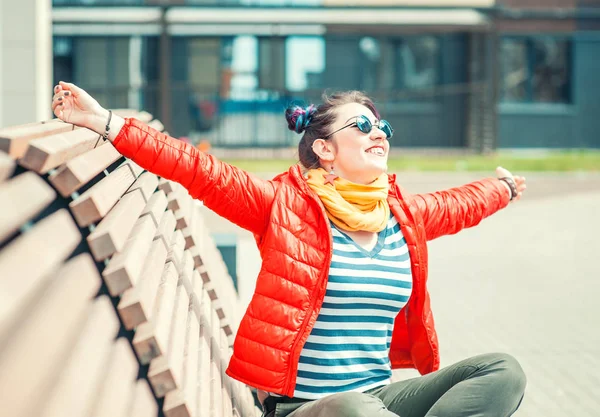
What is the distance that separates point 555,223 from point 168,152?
966cm

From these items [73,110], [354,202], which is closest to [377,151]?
[354,202]

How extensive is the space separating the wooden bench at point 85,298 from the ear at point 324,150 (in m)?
0.63

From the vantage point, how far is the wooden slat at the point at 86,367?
154 centimetres

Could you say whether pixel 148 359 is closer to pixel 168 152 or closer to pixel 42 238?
pixel 42 238

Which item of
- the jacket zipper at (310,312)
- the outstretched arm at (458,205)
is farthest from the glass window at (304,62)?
the jacket zipper at (310,312)

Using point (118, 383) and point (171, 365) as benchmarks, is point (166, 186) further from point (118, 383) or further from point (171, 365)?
point (118, 383)

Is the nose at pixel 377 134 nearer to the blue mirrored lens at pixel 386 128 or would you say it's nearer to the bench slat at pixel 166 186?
the blue mirrored lens at pixel 386 128

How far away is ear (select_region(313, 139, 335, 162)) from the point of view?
3.27 meters

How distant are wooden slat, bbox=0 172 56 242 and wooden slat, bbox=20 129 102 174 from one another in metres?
0.02

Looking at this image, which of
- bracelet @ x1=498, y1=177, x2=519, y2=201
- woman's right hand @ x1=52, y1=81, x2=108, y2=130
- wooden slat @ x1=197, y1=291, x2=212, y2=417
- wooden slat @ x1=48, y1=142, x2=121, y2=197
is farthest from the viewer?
bracelet @ x1=498, y1=177, x2=519, y2=201

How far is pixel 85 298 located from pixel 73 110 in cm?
107

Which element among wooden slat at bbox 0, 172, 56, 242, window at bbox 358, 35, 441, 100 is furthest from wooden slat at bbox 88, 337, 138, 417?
window at bbox 358, 35, 441, 100

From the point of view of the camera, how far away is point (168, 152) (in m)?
2.88

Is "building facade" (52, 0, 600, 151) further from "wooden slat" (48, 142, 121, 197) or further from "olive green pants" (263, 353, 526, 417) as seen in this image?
"wooden slat" (48, 142, 121, 197)
